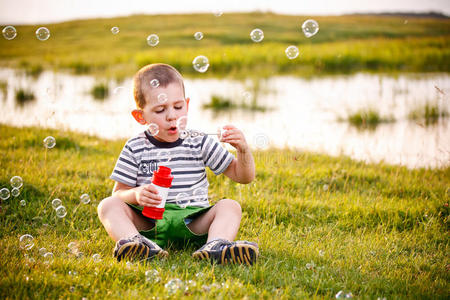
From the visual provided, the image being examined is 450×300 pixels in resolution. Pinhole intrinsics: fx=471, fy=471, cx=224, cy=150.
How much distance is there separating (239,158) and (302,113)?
6.19m

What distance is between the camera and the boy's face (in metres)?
3.03

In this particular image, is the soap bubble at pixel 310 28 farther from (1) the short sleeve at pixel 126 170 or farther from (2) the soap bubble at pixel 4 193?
(2) the soap bubble at pixel 4 193

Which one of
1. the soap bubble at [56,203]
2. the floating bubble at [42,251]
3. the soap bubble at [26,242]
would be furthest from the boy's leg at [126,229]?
the soap bubble at [56,203]

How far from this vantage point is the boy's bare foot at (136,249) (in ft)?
8.93

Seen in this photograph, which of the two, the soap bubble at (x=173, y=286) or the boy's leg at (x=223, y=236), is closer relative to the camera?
the soap bubble at (x=173, y=286)

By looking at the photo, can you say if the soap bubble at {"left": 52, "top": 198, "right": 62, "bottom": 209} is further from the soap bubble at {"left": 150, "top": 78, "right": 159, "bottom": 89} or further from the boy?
the soap bubble at {"left": 150, "top": 78, "right": 159, "bottom": 89}

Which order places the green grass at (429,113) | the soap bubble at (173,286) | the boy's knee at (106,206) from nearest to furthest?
the soap bubble at (173,286) < the boy's knee at (106,206) < the green grass at (429,113)

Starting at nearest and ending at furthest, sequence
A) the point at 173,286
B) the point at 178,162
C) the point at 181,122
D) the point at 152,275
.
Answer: the point at 173,286, the point at 152,275, the point at 181,122, the point at 178,162

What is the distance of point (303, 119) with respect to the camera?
8.54m

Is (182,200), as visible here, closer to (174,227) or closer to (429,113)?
(174,227)

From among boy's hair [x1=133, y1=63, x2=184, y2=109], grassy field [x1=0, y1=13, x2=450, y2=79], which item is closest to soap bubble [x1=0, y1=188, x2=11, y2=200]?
boy's hair [x1=133, y1=63, x2=184, y2=109]

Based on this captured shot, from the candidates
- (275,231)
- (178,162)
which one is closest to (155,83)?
(178,162)

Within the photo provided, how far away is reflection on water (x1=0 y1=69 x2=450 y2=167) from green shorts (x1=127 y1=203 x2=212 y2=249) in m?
0.66

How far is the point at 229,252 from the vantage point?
275 cm
